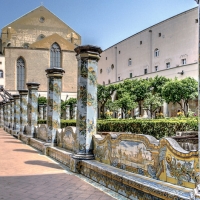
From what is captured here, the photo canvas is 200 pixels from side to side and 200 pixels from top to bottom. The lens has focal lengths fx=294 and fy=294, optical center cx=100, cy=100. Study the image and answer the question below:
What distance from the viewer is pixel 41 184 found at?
19.5 feet

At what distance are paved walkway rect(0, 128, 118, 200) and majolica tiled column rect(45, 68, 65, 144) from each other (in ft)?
6.79

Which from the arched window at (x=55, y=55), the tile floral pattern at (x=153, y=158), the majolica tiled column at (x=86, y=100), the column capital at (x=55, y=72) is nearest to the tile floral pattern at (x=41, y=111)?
the arched window at (x=55, y=55)

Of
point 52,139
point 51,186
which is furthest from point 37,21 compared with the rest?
point 51,186

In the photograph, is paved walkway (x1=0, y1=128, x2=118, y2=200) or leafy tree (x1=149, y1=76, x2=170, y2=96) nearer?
paved walkway (x1=0, y1=128, x2=118, y2=200)

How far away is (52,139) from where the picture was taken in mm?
10195

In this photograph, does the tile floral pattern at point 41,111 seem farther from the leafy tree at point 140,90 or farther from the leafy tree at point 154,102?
the leafy tree at point 154,102

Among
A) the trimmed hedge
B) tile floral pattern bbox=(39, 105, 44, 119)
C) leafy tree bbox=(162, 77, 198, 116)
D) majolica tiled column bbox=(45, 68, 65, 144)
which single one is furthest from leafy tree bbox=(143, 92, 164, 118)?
majolica tiled column bbox=(45, 68, 65, 144)

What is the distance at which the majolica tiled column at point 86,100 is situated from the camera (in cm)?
716

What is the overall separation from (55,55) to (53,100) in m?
40.8

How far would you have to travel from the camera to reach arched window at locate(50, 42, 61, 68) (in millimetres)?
49688

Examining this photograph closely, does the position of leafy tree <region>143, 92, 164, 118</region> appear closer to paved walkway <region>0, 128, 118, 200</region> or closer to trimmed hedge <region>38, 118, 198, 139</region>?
trimmed hedge <region>38, 118, 198, 139</region>

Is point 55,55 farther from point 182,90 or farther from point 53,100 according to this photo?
point 53,100

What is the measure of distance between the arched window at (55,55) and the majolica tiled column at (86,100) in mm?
43197

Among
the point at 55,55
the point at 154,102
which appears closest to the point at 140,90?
the point at 154,102
